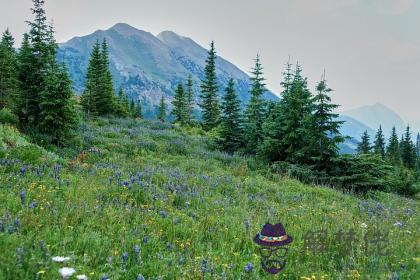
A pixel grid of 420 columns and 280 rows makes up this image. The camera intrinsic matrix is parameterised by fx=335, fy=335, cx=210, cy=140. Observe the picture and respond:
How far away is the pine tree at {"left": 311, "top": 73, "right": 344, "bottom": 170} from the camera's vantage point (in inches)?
560

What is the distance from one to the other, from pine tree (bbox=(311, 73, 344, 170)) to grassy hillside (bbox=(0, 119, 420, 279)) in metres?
5.12

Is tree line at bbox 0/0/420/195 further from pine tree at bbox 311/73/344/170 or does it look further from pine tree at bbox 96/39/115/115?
pine tree at bbox 96/39/115/115

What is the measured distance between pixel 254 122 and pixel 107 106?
2035cm

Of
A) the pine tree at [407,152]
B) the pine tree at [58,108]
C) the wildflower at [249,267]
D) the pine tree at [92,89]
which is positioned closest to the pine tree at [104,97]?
the pine tree at [92,89]

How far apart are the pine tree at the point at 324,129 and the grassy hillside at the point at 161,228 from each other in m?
5.12

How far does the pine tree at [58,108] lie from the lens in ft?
48.1

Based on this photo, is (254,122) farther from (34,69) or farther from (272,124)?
(34,69)

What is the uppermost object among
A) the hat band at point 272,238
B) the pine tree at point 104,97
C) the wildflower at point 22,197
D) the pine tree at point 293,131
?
the pine tree at point 104,97

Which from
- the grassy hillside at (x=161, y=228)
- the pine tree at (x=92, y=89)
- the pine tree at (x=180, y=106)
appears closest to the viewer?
the grassy hillside at (x=161, y=228)

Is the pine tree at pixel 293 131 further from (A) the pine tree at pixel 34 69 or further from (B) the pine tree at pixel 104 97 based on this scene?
(B) the pine tree at pixel 104 97

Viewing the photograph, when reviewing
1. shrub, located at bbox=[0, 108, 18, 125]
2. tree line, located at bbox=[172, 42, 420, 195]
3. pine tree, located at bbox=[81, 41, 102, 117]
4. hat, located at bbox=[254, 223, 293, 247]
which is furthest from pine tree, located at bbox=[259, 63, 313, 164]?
pine tree, located at bbox=[81, 41, 102, 117]

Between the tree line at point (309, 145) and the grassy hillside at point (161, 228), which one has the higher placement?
the tree line at point (309, 145)

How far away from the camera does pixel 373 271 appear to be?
4.74 meters

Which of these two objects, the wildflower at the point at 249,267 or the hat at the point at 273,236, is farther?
the hat at the point at 273,236
